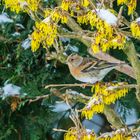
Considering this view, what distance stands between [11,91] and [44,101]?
0.24m

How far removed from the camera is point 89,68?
2414mm

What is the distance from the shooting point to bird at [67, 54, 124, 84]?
7.54 ft

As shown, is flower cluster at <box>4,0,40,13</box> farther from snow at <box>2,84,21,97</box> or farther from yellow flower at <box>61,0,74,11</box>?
snow at <box>2,84,21,97</box>

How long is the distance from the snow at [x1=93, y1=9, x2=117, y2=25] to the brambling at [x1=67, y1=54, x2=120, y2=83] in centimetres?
51

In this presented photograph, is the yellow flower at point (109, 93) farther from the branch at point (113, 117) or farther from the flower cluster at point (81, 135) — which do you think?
the branch at point (113, 117)

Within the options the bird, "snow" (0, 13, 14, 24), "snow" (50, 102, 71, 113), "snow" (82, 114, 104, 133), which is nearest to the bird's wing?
the bird

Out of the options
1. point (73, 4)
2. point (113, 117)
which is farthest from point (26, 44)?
point (73, 4)

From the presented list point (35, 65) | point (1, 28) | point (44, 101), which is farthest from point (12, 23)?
point (44, 101)

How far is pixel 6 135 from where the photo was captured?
10.3 ft

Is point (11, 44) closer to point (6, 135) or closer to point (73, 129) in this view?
point (6, 135)

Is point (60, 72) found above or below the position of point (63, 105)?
above

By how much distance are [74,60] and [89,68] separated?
0.19 meters

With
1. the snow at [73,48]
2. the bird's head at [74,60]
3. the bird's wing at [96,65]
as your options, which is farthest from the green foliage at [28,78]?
the bird's wing at [96,65]

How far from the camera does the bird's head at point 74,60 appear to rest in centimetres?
252
